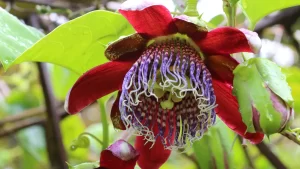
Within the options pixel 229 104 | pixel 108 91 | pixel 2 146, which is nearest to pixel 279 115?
pixel 229 104

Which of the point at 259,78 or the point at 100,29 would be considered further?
the point at 100,29

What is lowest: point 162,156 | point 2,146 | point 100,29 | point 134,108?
point 2,146

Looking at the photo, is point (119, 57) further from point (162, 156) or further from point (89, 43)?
point (162, 156)

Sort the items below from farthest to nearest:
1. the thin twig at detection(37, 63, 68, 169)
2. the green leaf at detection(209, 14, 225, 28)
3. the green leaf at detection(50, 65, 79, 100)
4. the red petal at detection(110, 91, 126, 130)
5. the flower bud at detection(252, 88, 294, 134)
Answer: the green leaf at detection(50, 65, 79, 100)
the thin twig at detection(37, 63, 68, 169)
the green leaf at detection(209, 14, 225, 28)
the red petal at detection(110, 91, 126, 130)
the flower bud at detection(252, 88, 294, 134)

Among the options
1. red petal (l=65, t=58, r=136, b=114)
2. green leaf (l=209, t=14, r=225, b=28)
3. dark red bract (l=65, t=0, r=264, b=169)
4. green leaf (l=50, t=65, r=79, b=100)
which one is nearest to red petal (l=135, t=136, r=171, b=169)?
dark red bract (l=65, t=0, r=264, b=169)

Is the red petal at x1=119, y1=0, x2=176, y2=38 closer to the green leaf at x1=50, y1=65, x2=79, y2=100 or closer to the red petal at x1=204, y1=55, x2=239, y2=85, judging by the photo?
the red petal at x1=204, y1=55, x2=239, y2=85

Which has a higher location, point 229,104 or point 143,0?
point 143,0

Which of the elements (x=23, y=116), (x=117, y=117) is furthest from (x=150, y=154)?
(x=23, y=116)
